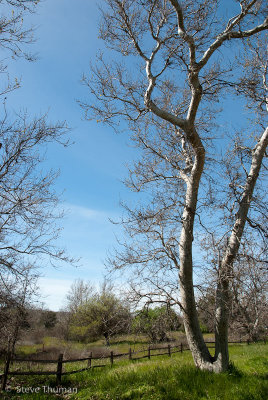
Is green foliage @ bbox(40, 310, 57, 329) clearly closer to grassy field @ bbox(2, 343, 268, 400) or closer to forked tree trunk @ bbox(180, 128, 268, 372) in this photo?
grassy field @ bbox(2, 343, 268, 400)

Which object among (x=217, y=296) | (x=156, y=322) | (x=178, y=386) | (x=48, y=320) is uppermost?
(x=217, y=296)

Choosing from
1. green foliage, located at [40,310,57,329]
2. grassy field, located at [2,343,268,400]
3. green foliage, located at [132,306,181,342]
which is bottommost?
green foliage, located at [40,310,57,329]

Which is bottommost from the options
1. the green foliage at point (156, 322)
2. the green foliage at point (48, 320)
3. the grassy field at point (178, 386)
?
A: the green foliage at point (48, 320)

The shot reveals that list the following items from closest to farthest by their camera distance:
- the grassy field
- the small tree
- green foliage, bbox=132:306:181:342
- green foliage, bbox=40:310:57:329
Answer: the grassy field < green foliage, bbox=132:306:181:342 < the small tree < green foliage, bbox=40:310:57:329

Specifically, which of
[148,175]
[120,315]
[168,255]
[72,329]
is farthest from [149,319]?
[72,329]

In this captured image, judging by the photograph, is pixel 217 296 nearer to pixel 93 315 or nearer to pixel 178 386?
pixel 178 386

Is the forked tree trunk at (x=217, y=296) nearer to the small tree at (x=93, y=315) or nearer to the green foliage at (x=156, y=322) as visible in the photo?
the green foliage at (x=156, y=322)

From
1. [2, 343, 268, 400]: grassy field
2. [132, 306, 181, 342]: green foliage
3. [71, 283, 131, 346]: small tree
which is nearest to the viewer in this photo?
[2, 343, 268, 400]: grassy field

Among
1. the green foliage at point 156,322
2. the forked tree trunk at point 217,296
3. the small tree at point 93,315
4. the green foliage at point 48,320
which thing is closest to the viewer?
the forked tree trunk at point 217,296

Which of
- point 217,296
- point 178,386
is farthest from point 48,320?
point 217,296

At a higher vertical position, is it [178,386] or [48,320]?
[178,386]

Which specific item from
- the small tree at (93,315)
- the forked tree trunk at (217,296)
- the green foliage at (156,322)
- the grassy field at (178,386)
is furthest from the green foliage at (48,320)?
the forked tree trunk at (217,296)

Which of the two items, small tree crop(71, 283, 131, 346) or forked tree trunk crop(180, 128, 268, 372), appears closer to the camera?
forked tree trunk crop(180, 128, 268, 372)

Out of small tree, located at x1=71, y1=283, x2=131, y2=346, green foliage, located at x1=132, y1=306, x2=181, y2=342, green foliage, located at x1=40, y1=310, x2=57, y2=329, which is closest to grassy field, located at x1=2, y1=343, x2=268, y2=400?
green foliage, located at x1=132, y1=306, x2=181, y2=342
